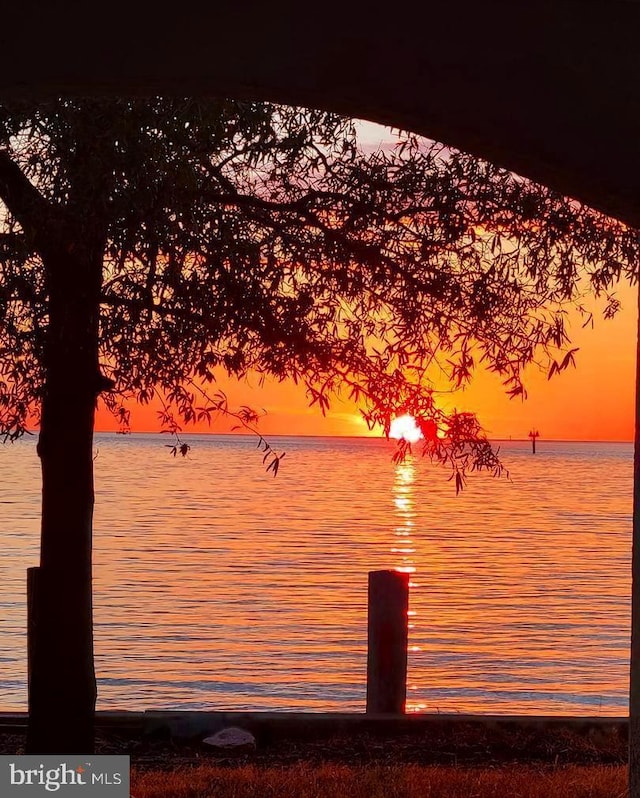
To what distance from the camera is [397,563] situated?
34.2m

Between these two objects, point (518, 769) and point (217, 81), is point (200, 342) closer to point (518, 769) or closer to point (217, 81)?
point (518, 769)

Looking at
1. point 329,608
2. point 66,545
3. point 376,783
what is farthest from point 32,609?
point 329,608

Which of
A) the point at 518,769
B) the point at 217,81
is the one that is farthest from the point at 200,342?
the point at 217,81

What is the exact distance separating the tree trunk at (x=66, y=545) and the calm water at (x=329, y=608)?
7.52m

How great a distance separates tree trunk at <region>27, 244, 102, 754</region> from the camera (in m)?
8.30

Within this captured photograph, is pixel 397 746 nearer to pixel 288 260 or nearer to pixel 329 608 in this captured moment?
pixel 288 260

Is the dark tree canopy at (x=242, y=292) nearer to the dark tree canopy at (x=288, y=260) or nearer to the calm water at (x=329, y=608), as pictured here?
the dark tree canopy at (x=288, y=260)

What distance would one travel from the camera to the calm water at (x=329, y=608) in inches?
684

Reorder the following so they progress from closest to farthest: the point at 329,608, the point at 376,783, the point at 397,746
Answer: the point at 376,783, the point at 397,746, the point at 329,608

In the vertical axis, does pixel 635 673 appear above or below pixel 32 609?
above

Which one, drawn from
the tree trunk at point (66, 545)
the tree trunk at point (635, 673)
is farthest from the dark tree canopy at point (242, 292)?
the tree trunk at point (635, 673)

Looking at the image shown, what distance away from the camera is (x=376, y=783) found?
7875 mm

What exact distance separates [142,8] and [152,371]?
16.3ft

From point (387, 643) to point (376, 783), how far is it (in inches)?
107
